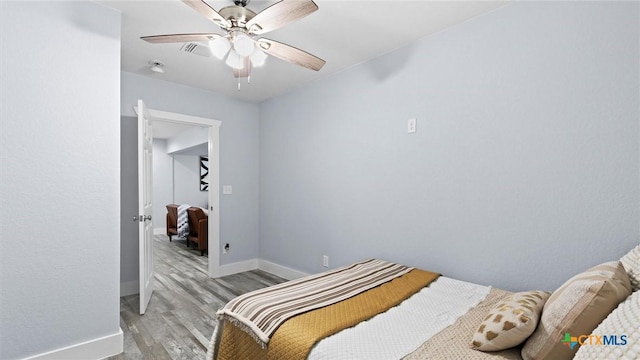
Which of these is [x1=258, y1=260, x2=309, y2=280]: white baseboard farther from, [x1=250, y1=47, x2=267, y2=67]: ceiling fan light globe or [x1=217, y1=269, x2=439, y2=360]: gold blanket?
[x1=250, y1=47, x2=267, y2=67]: ceiling fan light globe

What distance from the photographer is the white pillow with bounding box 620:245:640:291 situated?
1.21m

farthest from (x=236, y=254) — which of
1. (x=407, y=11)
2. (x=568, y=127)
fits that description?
(x=568, y=127)

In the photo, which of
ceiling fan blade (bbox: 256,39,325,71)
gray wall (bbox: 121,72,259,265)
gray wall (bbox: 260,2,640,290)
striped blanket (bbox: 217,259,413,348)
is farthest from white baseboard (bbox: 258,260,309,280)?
ceiling fan blade (bbox: 256,39,325,71)

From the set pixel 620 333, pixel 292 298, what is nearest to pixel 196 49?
pixel 292 298

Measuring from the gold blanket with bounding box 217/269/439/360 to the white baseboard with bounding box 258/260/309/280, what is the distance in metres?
1.87

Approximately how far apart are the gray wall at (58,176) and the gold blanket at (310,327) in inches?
43.7

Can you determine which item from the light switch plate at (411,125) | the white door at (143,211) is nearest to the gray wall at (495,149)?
the light switch plate at (411,125)

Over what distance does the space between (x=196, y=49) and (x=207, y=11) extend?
124 cm

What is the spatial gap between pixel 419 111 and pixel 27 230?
288 cm

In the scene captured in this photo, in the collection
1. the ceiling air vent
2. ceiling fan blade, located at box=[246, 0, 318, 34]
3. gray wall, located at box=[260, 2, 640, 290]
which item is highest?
the ceiling air vent

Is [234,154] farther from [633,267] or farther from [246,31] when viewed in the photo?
[633,267]

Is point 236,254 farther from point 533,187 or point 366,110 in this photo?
point 533,187

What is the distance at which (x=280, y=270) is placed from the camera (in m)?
3.98

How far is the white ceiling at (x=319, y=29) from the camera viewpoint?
208 cm
